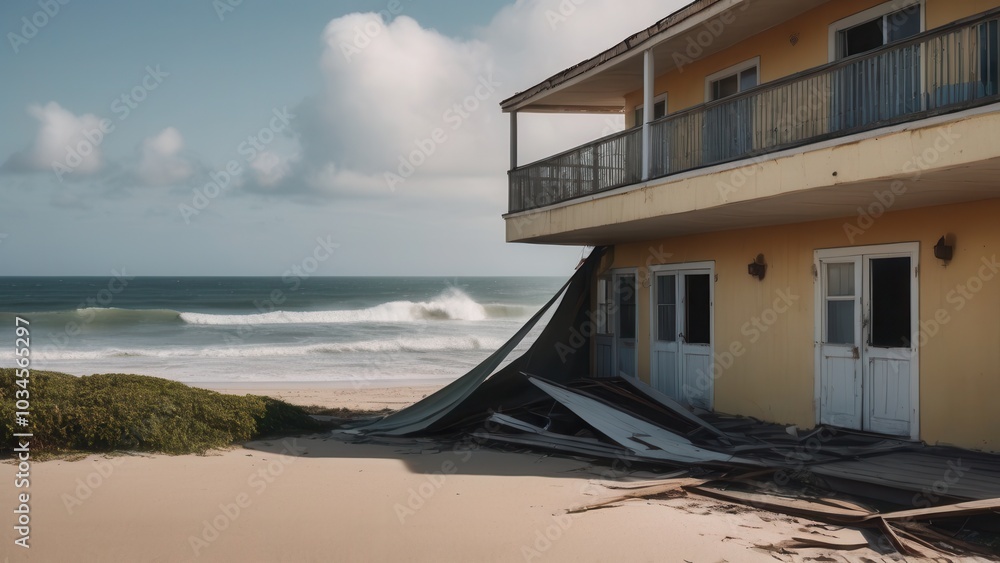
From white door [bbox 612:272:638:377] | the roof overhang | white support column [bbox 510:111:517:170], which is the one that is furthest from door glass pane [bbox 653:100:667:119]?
white door [bbox 612:272:638:377]

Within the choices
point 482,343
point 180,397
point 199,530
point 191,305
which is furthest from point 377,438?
point 191,305

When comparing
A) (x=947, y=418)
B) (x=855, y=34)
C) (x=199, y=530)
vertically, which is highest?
(x=855, y=34)

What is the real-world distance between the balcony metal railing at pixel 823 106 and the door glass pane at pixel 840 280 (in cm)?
200

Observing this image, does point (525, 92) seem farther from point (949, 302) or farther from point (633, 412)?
point (949, 302)

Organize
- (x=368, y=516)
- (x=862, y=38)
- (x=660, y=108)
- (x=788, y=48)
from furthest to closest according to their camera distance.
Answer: (x=660, y=108) < (x=788, y=48) < (x=862, y=38) < (x=368, y=516)

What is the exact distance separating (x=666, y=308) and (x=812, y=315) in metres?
3.48

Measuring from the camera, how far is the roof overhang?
1087 cm

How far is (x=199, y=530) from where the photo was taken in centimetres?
719

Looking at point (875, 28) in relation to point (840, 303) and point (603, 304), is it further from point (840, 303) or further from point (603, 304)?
point (603, 304)

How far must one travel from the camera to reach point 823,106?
29.9 feet

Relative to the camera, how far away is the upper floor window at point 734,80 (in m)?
12.4

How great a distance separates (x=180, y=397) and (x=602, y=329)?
25.6ft

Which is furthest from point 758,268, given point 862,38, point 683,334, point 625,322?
point 625,322

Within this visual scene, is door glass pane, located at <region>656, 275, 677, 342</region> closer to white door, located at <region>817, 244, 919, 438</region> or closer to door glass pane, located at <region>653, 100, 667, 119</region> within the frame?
door glass pane, located at <region>653, 100, 667, 119</region>
